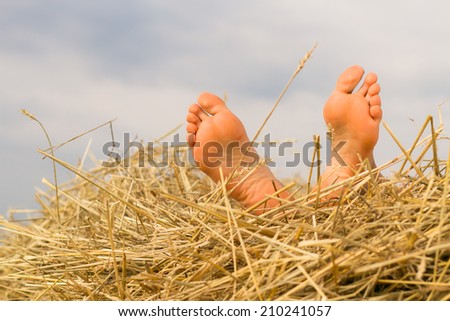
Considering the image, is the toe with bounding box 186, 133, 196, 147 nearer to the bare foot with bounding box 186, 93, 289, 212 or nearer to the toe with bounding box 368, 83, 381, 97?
the bare foot with bounding box 186, 93, 289, 212

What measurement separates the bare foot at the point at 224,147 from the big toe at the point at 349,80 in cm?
36

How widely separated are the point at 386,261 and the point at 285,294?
0.21 metres

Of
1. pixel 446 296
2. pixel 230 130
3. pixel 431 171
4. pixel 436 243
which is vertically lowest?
pixel 446 296

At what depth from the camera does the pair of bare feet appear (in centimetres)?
185

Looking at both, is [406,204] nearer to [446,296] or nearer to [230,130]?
[446,296]

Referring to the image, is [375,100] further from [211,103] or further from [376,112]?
[211,103]

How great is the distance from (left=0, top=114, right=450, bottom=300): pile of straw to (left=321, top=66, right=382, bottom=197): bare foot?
245 millimetres

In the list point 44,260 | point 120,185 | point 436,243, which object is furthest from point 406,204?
point 120,185

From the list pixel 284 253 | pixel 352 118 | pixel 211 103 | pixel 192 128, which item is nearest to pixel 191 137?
pixel 192 128

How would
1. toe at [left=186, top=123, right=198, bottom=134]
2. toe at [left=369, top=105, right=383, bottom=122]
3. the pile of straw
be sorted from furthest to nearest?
toe at [left=186, top=123, right=198, bottom=134] < toe at [left=369, top=105, right=383, bottom=122] < the pile of straw

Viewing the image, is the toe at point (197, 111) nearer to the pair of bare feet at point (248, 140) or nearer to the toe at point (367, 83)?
the pair of bare feet at point (248, 140)

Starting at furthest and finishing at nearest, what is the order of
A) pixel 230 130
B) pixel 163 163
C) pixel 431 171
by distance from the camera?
pixel 163 163 < pixel 230 130 < pixel 431 171

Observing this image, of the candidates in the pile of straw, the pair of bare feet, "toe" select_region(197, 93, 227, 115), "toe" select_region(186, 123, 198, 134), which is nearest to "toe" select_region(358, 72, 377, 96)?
the pair of bare feet

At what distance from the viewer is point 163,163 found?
3.03 metres
